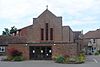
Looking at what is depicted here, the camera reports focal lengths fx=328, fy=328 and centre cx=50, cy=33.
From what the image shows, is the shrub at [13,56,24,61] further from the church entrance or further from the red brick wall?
the church entrance

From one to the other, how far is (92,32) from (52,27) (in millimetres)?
30569

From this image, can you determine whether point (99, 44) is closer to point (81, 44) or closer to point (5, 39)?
point (81, 44)

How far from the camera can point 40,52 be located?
60000mm

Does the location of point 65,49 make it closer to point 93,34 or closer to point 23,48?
point 23,48

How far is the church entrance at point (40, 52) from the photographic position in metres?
59.5

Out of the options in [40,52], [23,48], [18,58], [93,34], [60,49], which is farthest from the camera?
[93,34]

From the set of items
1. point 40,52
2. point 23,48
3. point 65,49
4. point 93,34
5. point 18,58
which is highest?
point 93,34

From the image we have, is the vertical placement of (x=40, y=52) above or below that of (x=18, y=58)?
above

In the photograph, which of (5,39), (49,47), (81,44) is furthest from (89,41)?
(49,47)

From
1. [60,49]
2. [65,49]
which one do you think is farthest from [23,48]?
[65,49]

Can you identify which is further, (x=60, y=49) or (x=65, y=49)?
(x=60, y=49)

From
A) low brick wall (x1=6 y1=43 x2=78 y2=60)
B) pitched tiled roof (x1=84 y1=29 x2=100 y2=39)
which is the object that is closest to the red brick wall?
low brick wall (x1=6 y1=43 x2=78 y2=60)

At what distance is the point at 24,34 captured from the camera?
74.8m

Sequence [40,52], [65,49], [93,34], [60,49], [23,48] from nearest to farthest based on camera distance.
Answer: [65,49] → [60,49] → [23,48] → [40,52] → [93,34]
